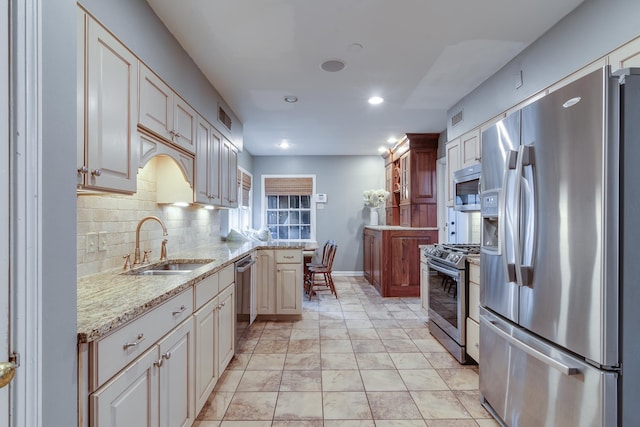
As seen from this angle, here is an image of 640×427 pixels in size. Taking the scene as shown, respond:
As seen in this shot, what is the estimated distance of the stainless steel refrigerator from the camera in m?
1.20

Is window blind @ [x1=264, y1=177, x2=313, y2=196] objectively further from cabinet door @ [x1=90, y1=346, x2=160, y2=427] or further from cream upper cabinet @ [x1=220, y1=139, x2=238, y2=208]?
cabinet door @ [x1=90, y1=346, x2=160, y2=427]

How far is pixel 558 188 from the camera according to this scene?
1400 millimetres

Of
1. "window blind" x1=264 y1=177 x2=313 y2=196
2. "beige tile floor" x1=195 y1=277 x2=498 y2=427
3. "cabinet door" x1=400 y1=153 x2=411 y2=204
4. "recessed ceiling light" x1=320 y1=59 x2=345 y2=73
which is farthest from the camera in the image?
"window blind" x1=264 y1=177 x2=313 y2=196

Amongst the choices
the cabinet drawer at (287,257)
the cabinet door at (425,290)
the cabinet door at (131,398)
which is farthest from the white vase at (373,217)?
the cabinet door at (131,398)

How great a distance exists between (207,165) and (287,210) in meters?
3.94

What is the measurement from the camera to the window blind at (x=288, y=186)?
21.8ft

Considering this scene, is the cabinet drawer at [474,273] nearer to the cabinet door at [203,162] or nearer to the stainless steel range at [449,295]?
the stainless steel range at [449,295]

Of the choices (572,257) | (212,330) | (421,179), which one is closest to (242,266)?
(212,330)

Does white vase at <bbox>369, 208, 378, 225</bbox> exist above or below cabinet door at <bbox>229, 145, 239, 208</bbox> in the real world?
below

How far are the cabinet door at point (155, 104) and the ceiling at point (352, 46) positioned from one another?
0.43 meters

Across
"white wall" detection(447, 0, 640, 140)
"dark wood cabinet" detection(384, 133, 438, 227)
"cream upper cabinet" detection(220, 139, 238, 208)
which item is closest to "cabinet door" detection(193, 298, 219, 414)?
"cream upper cabinet" detection(220, 139, 238, 208)

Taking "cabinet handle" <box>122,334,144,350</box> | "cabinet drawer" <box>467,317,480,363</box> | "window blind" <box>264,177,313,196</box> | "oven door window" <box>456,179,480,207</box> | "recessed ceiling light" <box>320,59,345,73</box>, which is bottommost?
"cabinet drawer" <box>467,317,480,363</box>

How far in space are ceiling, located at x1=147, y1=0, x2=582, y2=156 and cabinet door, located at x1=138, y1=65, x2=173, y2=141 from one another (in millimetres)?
435
